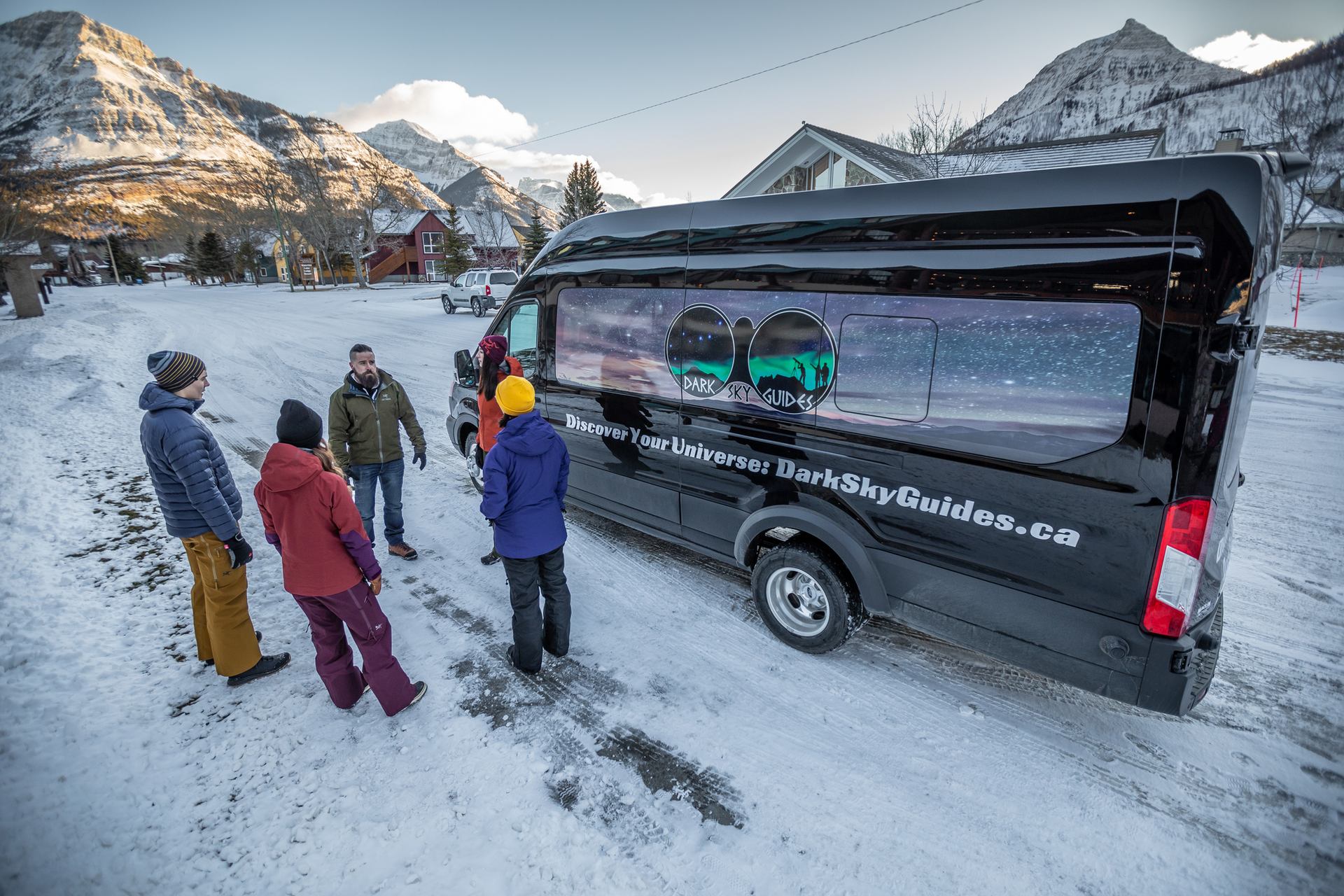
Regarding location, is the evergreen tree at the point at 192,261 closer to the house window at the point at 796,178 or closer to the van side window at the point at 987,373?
the house window at the point at 796,178

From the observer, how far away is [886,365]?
2.86 metres

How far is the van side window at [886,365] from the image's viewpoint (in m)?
2.74

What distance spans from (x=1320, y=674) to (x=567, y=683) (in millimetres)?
4330

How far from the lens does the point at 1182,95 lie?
87.2 metres

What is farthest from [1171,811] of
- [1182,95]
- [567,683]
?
[1182,95]

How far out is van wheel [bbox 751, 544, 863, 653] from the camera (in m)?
3.26

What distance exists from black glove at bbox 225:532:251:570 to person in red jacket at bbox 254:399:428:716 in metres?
0.44

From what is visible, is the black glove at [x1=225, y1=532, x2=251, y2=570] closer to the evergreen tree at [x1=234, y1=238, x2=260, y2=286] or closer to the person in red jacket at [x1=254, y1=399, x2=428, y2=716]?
the person in red jacket at [x1=254, y1=399, x2=428, y2=716]

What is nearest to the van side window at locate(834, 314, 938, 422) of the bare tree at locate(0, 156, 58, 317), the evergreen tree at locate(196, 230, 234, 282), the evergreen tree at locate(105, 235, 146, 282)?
the bare tree at locate(0, 156, 58, 317)

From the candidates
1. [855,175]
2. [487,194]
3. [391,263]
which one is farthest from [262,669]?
[487,194]

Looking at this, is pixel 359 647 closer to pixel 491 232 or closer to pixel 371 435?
pixel 371 435

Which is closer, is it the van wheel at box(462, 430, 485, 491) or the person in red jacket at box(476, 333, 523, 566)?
the person in red jacket at box(476, 333, 523, 566)

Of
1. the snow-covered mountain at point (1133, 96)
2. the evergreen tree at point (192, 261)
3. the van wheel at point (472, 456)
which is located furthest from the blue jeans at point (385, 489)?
the snow-covered mountain at point (1133, 96)

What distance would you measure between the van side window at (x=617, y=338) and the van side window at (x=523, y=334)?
401 millimetres
